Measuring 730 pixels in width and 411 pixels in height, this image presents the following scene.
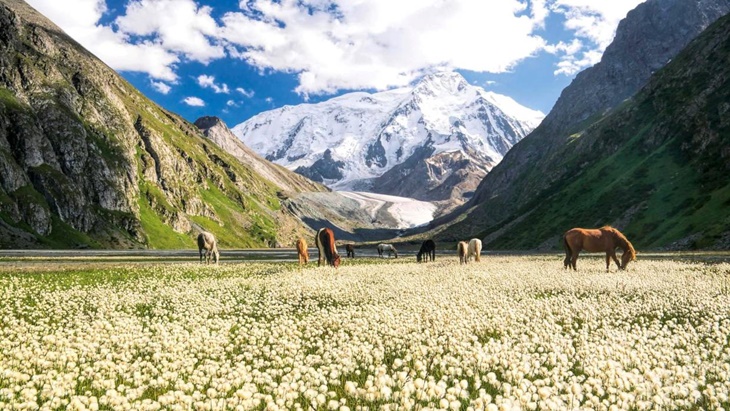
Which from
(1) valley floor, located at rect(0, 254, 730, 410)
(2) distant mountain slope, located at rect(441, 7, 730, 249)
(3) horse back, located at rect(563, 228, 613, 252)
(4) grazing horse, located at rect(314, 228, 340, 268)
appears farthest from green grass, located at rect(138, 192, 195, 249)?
(3) horse back, located at rect(563, 228, 613, 252)

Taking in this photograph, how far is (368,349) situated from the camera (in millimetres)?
10711

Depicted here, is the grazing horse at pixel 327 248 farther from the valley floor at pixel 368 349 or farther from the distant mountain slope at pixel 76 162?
the distant mountain slope at pixel 76 162

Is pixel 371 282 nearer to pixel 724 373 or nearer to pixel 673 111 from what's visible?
pixel 724 373

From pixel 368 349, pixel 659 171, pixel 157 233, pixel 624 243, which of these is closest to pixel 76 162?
pixel 157 233

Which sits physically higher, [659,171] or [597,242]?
[659,171]

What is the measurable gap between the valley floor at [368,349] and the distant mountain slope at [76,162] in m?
95.5

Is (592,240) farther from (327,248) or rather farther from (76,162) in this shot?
(76,162)

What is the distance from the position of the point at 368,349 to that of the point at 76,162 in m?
148

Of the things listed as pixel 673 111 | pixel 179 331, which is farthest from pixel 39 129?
pixel 673 111

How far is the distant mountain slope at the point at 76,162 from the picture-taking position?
355 feet

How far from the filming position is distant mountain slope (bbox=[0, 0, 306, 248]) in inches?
4254

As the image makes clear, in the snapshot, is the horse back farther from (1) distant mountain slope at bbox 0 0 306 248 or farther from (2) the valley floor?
(1) distant mountain slope at bbox 0 0 306 248

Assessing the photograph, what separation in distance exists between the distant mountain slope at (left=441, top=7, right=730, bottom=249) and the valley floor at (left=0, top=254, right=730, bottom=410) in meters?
62.8

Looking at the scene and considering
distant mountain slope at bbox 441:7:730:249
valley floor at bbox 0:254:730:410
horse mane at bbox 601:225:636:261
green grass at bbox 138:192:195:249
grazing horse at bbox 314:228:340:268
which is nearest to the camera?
valley floor at bbox 0:254:730:410
